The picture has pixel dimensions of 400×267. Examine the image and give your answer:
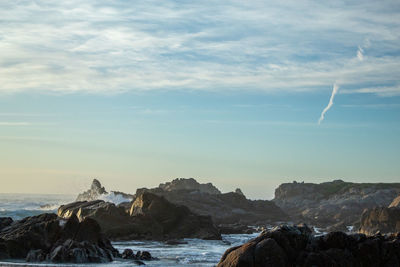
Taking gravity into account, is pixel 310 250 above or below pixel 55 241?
above

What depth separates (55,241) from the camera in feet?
166

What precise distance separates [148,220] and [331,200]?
91272mm

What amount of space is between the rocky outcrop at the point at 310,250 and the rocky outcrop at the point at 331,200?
82915 millimetres

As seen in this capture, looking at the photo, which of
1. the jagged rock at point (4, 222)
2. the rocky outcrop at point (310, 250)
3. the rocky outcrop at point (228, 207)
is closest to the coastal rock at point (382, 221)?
the rocky outcrop at point (228, 207)

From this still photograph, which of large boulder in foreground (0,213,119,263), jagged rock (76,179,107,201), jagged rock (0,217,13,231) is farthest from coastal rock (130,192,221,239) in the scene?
jagged rock (76,179,107,201)

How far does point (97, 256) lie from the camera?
158 feet

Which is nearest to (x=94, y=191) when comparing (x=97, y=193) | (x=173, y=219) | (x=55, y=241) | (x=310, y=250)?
(x=97, y=193)

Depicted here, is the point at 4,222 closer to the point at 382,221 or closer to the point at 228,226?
the point at 382,221

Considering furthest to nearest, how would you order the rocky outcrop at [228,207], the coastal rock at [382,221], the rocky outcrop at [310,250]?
the rocky outcrop at [228,207], the coastal rock at [382,221], the rocky outcrop at [310,250]

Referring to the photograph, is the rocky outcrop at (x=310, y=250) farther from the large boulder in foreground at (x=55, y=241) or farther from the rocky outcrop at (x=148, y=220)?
the rocky outcrop at (x=148, y=220)

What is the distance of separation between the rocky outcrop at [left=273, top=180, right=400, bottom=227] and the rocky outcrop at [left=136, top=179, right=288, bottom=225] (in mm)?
7569

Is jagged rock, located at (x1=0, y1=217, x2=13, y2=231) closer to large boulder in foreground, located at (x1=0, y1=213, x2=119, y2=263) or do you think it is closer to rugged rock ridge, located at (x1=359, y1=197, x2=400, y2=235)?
large boulder in foreground, located at (x1=0, y1=213, x2=119, y2=263)

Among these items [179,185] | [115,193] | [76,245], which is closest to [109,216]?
[76,245]

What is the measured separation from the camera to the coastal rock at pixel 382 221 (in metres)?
83.5
